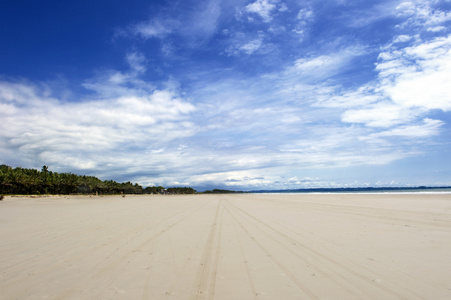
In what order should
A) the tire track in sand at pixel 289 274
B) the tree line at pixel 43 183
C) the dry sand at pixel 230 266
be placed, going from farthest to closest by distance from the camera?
the tree line at pixel 43 183 → the dry sand at pixel 230 266 → the tire track in sand at pixel 289 274

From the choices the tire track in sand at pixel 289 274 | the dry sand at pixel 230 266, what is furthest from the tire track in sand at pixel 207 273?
the tire track in sand at pixel 289 274

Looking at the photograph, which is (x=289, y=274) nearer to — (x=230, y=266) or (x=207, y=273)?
(x=230, y=266)

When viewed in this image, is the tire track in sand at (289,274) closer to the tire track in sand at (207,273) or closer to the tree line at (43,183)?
the tire track in sand at (207,273)

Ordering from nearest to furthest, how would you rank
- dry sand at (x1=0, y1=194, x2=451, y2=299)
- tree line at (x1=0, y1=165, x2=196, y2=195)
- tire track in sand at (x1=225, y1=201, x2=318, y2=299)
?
tire track in sand at (x1=225, y1=201, x2=318, y2=299) → dry sand at (x1=0, y1=194, x2=451, y2=299) → tree line at (x1=0, y1=165, x2=196, y2=195)

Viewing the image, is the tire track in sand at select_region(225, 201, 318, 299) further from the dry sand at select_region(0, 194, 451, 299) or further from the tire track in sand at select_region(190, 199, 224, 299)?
the tire track in sand at select_region(190, 199, 224, 299)

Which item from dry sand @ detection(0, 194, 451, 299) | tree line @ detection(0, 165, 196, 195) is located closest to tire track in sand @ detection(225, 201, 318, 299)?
dry sand @ detection(0, 194, 451, 299)

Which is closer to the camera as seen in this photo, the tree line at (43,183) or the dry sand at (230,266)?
the dry sand at (230,266)

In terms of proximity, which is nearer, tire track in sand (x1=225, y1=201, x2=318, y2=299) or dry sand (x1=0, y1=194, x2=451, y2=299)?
tire track in sand (x1=225, y1=201, x2=318, y2=299)

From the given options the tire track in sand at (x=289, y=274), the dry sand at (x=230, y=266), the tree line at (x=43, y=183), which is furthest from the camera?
the tree line at (x=43, y=183)

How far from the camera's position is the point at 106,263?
6324 mm

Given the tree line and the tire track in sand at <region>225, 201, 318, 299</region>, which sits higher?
the tree line

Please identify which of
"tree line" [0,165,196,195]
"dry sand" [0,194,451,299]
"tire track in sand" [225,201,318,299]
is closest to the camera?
"tire track in sand" [225,201,318,299]

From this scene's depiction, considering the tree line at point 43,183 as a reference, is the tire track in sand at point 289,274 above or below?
below

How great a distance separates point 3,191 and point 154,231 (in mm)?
76150
